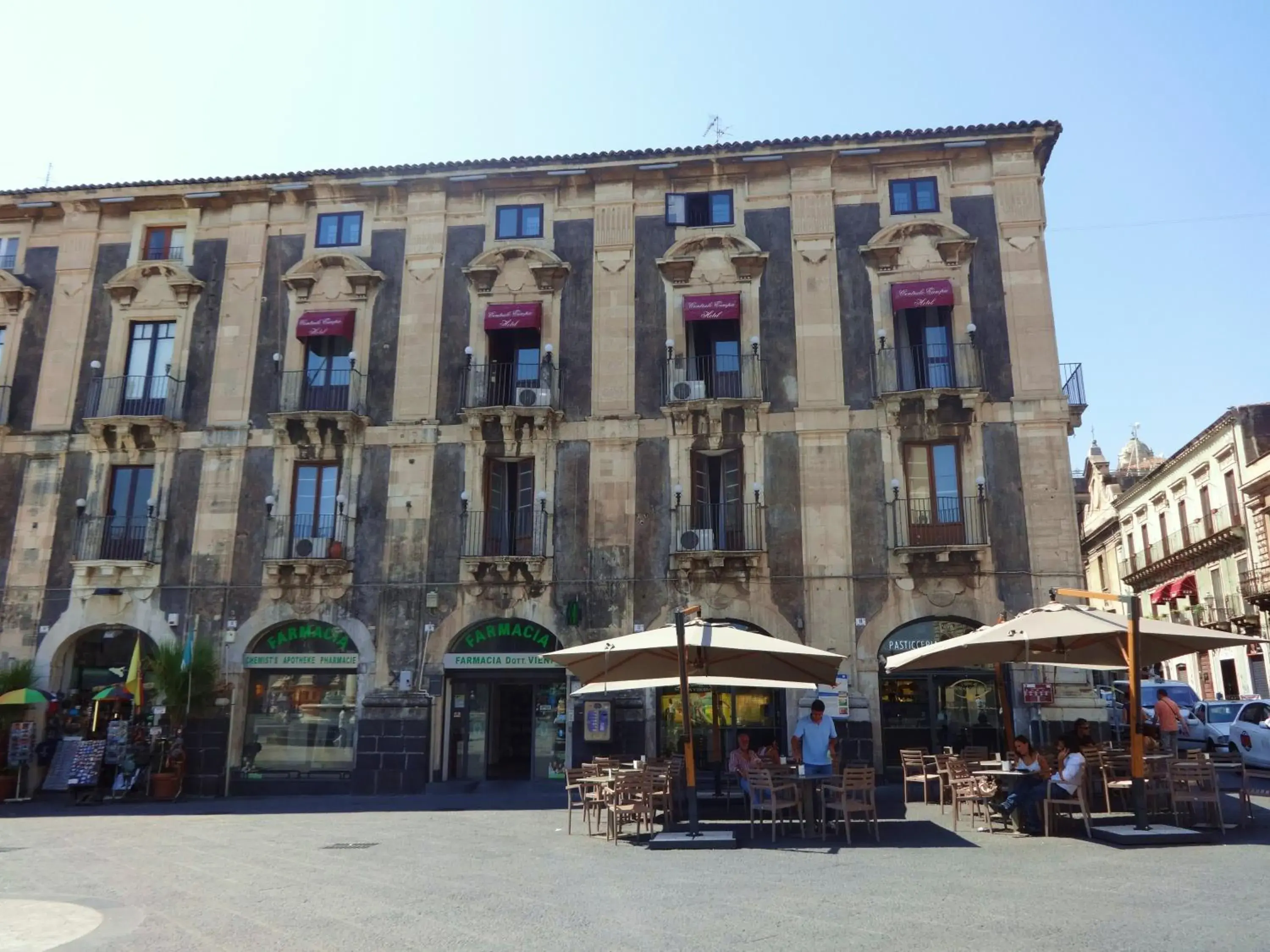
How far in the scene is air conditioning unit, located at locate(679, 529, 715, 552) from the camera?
67.7 feet

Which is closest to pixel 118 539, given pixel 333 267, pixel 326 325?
pixel 326 325

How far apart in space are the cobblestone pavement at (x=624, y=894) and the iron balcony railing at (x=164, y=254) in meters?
15.1

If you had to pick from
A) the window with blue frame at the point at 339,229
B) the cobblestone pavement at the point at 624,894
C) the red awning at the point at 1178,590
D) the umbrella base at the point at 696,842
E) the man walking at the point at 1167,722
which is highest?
the window with blue frame at the point at 339,229

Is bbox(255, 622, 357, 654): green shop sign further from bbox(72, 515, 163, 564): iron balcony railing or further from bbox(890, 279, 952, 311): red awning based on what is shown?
bbox(890, 279, 952, 311): red awning

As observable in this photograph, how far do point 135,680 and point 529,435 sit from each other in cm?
962

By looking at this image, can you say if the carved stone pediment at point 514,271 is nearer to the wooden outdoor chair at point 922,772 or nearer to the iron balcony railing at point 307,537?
the iron balcony railing at point 307,537

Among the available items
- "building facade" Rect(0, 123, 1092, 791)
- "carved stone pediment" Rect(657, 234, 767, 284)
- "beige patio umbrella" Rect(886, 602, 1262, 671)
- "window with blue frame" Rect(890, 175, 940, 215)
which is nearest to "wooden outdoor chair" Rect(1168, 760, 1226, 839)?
"beige patio umbrella" Rect(886, 602, 1262, 671)

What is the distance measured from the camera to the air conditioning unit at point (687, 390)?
21.5 metres

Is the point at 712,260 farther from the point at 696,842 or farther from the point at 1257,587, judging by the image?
the point at 1257,587

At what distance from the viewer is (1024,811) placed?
12219 mm

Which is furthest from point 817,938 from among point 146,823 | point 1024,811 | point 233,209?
point 233,209

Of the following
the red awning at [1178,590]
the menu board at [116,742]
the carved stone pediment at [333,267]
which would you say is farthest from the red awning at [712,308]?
the red awning at [1178,590]

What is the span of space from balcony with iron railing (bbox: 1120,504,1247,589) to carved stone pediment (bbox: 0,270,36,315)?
3973cm

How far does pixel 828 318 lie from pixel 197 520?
14804mm
